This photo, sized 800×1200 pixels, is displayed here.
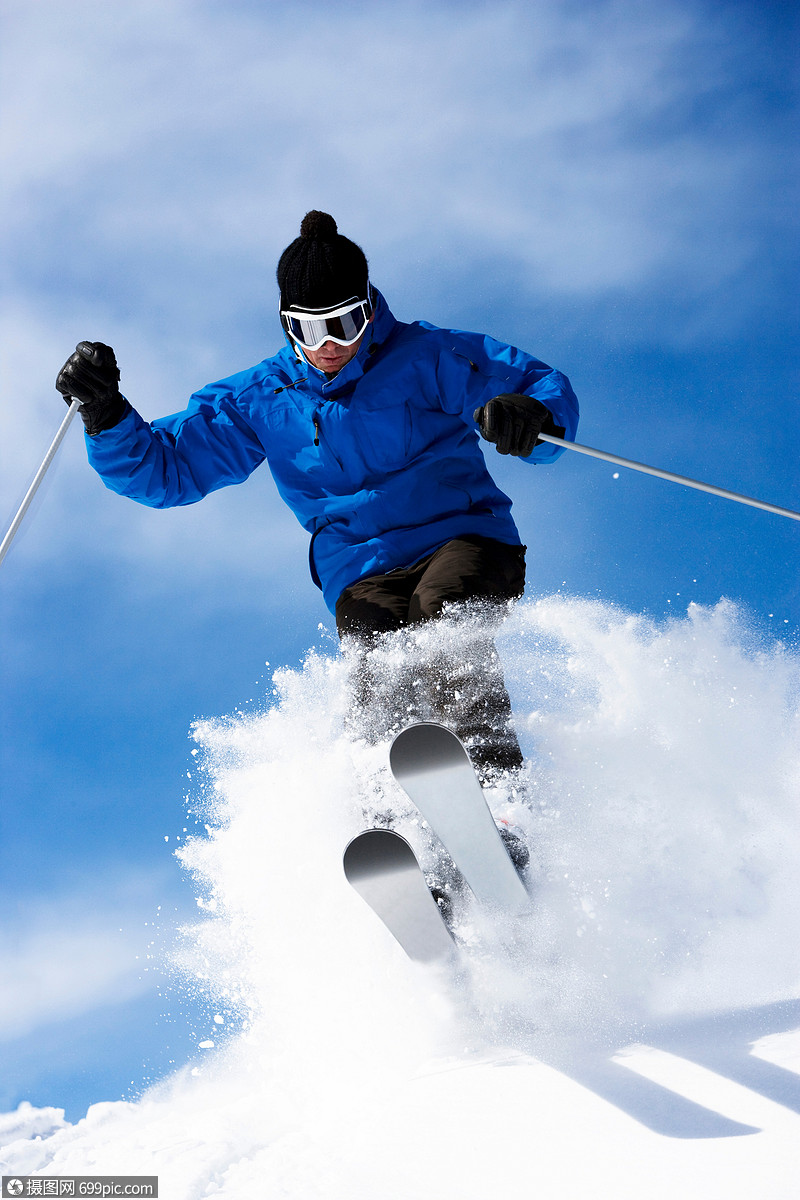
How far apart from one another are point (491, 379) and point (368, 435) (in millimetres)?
577

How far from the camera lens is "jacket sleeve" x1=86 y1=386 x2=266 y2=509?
3592 mm

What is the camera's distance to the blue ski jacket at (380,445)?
347 cm

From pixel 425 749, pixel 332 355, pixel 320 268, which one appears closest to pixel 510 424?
pixel 332 355

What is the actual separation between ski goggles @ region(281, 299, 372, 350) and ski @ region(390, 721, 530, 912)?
1726 mm

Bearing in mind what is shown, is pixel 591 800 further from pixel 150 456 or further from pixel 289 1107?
pixel 150 456

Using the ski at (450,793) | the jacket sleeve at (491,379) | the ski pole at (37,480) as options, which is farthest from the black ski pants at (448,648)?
the ski pole at (37,480)

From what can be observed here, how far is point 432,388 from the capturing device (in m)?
3.55

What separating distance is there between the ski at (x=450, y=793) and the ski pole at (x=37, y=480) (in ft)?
4.72

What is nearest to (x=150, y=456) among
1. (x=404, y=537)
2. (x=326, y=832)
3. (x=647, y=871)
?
(x=404, y=537)

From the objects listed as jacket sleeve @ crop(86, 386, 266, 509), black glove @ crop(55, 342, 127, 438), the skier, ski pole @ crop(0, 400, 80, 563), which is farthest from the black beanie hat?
ski pole @ crop(0, 400, 80, 563)

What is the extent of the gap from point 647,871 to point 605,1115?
1615 millimetres

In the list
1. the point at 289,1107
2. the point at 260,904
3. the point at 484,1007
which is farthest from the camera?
the point at 260,904

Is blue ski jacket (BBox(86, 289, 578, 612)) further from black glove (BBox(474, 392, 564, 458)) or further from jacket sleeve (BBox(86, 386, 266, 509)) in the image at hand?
black glove (BBox(474, 392, 564, 458))

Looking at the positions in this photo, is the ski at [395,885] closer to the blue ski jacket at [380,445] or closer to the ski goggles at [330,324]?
the blue ski jacket at [380,445]
